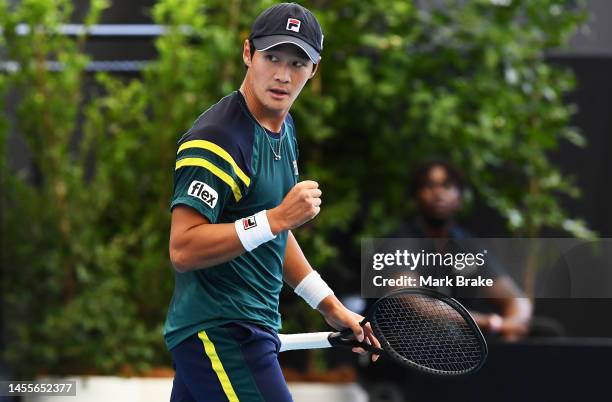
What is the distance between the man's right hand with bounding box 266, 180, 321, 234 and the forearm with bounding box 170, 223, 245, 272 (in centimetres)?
10

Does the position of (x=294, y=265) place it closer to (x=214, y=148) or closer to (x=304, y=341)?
(x=304, y=341)

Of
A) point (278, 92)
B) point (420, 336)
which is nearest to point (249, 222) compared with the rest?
point (278, 92)

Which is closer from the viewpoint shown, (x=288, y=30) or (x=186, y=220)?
(x=186, y=220)

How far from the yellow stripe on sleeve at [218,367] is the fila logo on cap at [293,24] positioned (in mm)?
760

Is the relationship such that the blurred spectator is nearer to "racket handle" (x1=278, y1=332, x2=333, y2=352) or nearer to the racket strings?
the racket strings

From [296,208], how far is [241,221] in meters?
0.14

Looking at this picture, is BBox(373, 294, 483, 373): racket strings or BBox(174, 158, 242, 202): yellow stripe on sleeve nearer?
BBox(174, 158, 242, 202): yellow stripe on sleeve

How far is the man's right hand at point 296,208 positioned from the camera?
104 inches

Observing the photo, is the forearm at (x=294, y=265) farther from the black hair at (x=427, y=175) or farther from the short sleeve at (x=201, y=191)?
the black hair at (x=427, y=175)

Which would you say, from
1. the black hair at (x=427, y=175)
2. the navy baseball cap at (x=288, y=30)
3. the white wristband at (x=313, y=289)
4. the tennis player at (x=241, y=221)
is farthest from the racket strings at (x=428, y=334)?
the black hair at (x=427, y=175)

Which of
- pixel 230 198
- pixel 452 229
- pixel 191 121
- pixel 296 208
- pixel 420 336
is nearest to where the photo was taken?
pixel 296 208

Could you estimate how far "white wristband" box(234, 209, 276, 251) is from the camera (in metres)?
2.67

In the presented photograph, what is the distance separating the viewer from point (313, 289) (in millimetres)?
3143

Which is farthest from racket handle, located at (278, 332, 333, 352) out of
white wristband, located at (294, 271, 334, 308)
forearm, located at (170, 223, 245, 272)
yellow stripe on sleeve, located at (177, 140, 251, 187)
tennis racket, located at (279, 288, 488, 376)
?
yellow stripe on sleeve, located at (177, 140, 251, 187)
